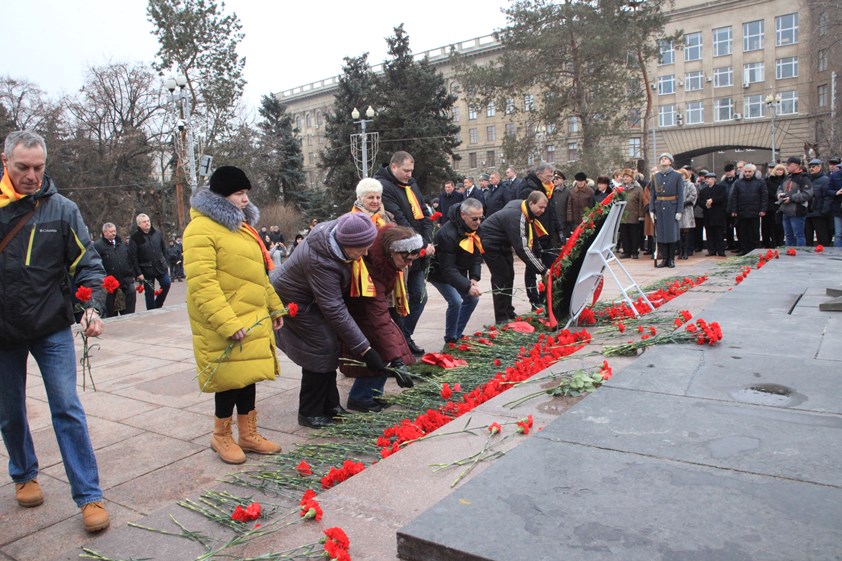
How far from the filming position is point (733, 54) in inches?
1986

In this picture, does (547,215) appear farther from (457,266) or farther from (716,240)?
(716,240)

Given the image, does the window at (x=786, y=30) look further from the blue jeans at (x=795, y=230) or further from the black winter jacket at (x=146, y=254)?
the black winter jacket at (x=146, y=254)

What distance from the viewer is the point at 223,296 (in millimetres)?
3752

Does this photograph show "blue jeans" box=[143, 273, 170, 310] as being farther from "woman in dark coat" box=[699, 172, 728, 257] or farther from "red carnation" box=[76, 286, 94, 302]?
"woman in dark coat" box=[699, 172, 728, 257]

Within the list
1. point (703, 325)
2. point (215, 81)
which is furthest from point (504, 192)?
point (215, 81)

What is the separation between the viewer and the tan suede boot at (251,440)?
4062 mm

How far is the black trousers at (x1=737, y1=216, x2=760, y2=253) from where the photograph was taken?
13.0 meters

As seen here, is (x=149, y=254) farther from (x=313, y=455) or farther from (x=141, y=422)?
(x=313, y=455)

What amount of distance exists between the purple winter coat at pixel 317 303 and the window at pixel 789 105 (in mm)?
53025

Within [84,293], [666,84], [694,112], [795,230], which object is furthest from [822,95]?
[84,293]

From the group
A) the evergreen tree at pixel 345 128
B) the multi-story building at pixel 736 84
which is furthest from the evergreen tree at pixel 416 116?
the multi-story building at pixel 736 84

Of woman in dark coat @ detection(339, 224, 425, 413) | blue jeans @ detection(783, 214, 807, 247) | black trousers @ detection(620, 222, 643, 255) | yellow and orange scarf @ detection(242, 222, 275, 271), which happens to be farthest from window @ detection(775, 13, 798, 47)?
yellow and orange scarf @ detection(242, 222, 275, 271)

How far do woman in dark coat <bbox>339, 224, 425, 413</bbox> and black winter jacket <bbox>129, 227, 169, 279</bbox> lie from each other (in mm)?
7114

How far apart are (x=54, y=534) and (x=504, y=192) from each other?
11.1 metres
